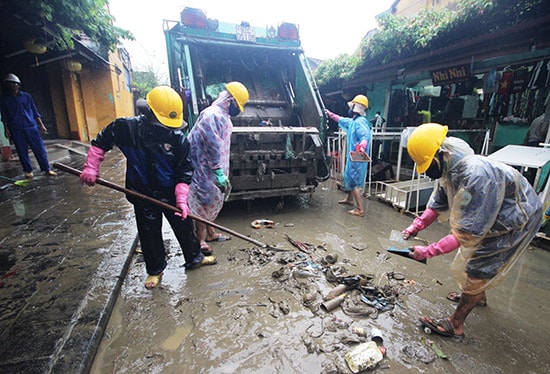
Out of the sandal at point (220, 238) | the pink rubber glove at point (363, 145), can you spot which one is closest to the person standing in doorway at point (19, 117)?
the sandal at point (220, 238)

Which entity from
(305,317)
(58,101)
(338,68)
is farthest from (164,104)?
(58,101)

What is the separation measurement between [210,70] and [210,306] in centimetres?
457

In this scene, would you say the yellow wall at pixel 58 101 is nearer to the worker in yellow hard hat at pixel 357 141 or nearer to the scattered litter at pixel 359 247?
the worker in yellow hard hat at pixel 357 141

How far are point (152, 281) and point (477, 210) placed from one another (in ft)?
8.47

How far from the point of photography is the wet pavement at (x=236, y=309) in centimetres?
168

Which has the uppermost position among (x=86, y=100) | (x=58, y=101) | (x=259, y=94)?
(x=86, y=100)

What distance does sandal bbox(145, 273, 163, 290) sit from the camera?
7.88 feet

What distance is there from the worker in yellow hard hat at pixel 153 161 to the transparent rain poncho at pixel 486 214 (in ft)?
6.58

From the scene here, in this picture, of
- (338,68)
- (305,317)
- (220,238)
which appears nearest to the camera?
(305,317)

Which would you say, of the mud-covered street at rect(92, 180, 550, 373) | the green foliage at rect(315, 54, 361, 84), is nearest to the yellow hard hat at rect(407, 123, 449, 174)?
the mud-covered street at rect(92, 180, 550, 373)

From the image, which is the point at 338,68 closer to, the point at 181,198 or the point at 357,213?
the point at 357,213

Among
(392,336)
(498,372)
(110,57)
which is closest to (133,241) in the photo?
(392,336)

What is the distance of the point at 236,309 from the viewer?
2.15 m

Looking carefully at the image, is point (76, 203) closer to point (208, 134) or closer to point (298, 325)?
point (208, 134)
